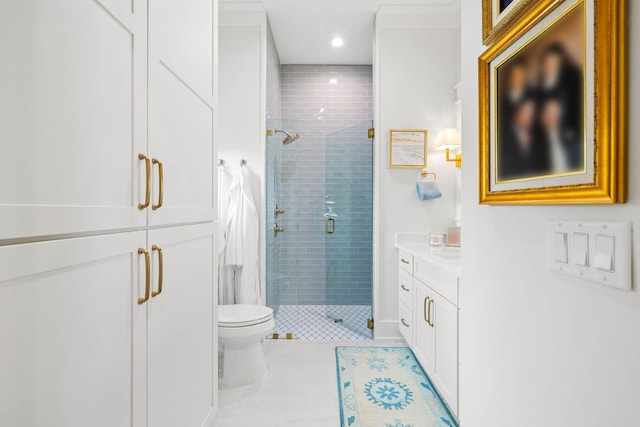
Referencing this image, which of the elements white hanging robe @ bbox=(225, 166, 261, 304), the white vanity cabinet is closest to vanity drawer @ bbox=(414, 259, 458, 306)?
the white vanity cabinet

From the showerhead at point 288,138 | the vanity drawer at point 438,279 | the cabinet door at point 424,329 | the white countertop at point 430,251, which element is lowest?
the cabinet door at point 424,329

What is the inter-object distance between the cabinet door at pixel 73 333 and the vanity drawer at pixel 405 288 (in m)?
2.00

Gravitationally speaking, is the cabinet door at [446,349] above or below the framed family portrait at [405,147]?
below

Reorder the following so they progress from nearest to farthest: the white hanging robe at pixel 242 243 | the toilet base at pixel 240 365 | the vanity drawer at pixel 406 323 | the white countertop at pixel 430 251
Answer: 1. the white countertop at pixel 430 251
2. the toilet base at pixel 240 365
3. the vanity drawer at pixel 406 323
4. the white hanging robe at pixel 242 243

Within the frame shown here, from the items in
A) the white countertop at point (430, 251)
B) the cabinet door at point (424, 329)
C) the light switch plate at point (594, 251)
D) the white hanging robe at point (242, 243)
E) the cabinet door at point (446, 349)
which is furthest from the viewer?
the white hanging robe at point (242, 243)

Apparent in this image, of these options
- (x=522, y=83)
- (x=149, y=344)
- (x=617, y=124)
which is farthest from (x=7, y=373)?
(x=522, y=83)

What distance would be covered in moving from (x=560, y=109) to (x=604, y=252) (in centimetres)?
31

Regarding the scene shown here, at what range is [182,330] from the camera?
4.59ft

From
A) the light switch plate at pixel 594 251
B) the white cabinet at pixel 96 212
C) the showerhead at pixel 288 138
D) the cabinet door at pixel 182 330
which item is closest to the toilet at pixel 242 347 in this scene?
the cabinet door at pixel 182 330

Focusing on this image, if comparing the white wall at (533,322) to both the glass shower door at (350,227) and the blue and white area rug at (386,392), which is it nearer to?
the blue and white area rug at (386,392)

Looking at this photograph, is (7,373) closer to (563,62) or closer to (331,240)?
(563,62)

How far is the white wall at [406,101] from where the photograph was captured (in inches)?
124

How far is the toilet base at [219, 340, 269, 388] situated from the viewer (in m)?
2.30

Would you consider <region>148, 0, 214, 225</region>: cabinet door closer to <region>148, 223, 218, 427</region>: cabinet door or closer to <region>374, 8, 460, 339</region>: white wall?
<region>148, 223, 218, 427</region>: cabinet door
